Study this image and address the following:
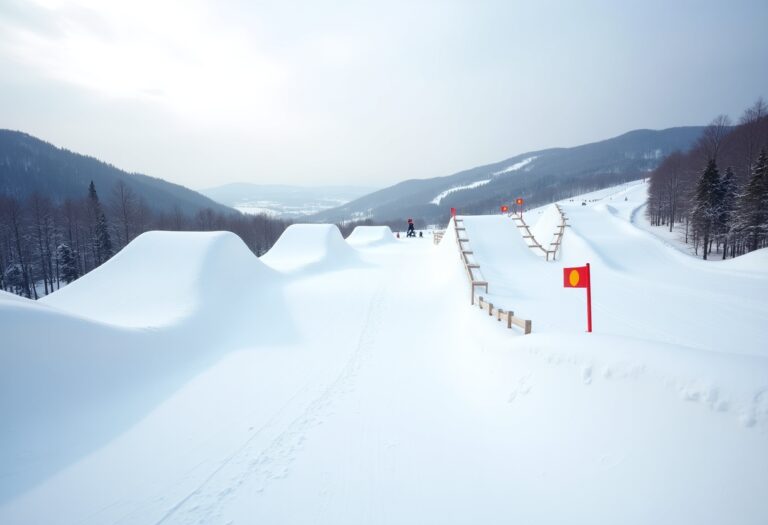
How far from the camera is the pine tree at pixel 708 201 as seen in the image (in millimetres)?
24750

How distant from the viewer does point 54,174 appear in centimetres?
8450

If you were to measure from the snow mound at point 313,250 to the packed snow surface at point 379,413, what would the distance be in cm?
957

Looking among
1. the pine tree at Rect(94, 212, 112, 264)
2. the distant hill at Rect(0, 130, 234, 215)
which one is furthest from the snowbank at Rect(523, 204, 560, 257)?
the distant hill at Rect(0, 130, 234, 215)

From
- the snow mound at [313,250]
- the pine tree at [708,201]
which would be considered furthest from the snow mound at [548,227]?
the snow mound at [313,250]

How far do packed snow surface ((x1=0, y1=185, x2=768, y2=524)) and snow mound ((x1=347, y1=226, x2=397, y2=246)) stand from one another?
23.3 m

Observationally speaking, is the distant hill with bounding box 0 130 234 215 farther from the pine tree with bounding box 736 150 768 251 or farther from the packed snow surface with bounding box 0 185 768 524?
the pine tree with bounding box 736 150 768 251

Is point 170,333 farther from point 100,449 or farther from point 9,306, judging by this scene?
point 100,449

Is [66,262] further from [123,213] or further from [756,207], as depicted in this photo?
[756,207]

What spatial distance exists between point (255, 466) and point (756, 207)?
1313 inches

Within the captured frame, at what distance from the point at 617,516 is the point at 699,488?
0.76 meters

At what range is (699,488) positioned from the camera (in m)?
2.72

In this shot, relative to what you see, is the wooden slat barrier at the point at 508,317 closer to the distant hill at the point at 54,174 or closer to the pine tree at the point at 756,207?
the pine tree at the point at 756,207

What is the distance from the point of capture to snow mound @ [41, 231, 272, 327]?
930cm

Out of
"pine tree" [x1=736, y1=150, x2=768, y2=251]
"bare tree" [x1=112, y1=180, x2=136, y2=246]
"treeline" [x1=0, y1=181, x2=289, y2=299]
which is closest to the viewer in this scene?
"pine tree" [x1=736, y1=150, x2=768, y2=251]
